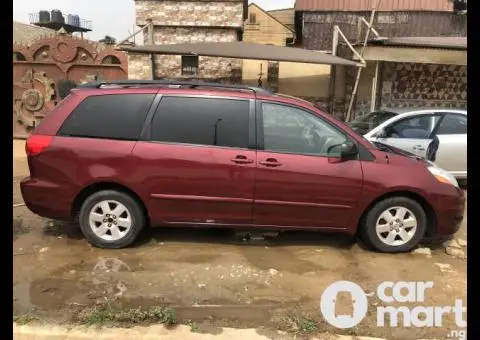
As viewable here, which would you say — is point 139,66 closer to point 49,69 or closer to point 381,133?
point 49,69

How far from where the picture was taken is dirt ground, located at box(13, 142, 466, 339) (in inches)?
137

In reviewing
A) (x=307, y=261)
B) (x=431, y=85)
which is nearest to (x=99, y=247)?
(x=307, y=261)

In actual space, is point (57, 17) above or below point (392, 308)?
above

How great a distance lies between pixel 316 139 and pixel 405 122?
10.7 ft

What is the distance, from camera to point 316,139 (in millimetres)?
4605

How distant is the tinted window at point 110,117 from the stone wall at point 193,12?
964cm

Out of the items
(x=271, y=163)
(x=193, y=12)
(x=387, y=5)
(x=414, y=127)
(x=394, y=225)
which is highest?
(x=387, y=5)

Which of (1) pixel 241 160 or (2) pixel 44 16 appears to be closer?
(1) pixel 241 160

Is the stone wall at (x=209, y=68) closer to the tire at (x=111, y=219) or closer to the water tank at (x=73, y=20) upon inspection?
the tire at (x=111, y=219)

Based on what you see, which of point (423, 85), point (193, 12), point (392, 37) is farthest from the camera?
point (392, 37)

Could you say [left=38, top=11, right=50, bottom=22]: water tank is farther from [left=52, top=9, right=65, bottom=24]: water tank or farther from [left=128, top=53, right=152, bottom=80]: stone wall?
[left=128, top=53, right=152, bottom=80]: stone wall

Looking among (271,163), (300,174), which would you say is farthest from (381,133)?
(271,163)

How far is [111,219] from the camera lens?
4.59 m

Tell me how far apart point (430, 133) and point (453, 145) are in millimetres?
392
